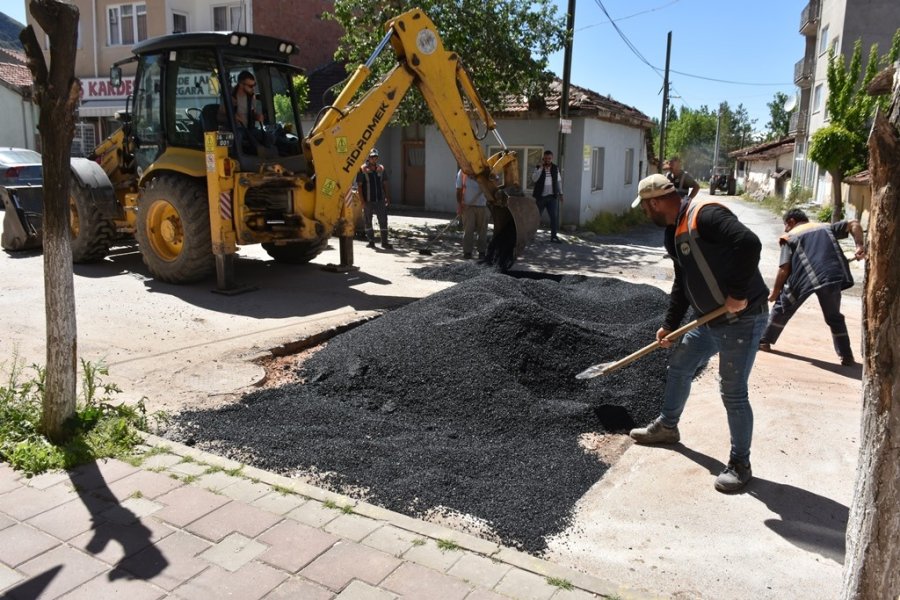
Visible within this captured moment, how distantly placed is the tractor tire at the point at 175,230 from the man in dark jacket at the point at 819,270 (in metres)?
6.42

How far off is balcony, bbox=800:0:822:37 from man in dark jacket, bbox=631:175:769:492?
35479 millimetres

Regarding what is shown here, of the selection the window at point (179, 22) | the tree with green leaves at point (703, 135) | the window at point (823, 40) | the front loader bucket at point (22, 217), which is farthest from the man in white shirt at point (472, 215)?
the tree with green leaves at point (703, 135)

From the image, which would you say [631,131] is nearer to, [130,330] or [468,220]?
[468,220]


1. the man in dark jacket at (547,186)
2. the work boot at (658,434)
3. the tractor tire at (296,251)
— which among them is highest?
the man in dark jacket at (547,186)

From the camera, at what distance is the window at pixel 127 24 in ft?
73.7

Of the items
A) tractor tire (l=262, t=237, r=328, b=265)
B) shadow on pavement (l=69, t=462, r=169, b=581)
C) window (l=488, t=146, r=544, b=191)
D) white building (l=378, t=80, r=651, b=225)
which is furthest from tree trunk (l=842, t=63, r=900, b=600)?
window (l=488, t=146, r=544, b=191)

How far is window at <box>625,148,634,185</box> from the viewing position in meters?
22.4

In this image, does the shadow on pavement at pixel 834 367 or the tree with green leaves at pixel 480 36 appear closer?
the shadow on pavement at pixel 834 367

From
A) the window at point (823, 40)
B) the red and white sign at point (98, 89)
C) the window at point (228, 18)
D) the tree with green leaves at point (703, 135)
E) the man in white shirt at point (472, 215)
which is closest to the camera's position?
the man in white shirt at point (472, 215)

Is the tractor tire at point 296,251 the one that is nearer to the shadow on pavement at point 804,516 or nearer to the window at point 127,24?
the shadow on pavement at point 804,516

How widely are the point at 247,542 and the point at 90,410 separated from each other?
1.79 metres

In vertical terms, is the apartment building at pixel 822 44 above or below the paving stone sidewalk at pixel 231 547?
above

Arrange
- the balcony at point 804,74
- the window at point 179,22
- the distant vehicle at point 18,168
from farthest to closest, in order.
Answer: the balcony at point 804,74 → the window at point 179,22 → the distant vehicle at point 18,168

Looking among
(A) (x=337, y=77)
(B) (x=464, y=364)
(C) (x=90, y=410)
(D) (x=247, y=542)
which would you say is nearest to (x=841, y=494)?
(B) (x=464, y=364)
